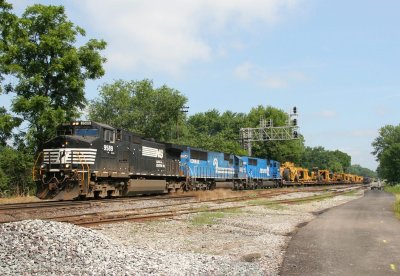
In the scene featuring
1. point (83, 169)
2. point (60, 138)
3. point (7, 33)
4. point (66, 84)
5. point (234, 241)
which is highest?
point (7, 33)

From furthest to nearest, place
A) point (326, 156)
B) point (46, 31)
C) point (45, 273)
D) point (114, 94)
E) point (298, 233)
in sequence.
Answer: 1. point (326, 156)
2. point (114, 94)
3. point (46, 31)
4. point (298, 233)
5. point (45, 273)

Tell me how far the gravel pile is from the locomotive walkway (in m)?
1.29

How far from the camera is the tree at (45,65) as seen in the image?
2572cm

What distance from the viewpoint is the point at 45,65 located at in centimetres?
2786

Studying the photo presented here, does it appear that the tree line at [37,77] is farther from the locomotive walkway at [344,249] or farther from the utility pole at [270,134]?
the utility pole at [270,134]

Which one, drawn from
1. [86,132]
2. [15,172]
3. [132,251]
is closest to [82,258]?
[132,251]

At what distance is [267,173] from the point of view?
154 ft

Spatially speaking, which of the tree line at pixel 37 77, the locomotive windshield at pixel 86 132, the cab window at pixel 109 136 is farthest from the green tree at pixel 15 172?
the cab window at pixel 109 136

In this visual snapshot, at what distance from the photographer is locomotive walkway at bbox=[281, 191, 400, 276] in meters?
7.40

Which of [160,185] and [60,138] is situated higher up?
[60,138]

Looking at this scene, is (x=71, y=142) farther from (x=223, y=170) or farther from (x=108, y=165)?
(x=223, y=170)

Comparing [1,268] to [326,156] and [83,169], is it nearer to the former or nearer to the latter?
[83,169]

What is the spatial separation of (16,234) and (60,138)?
11.6 meters

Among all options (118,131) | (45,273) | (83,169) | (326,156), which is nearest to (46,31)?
(118,131)
